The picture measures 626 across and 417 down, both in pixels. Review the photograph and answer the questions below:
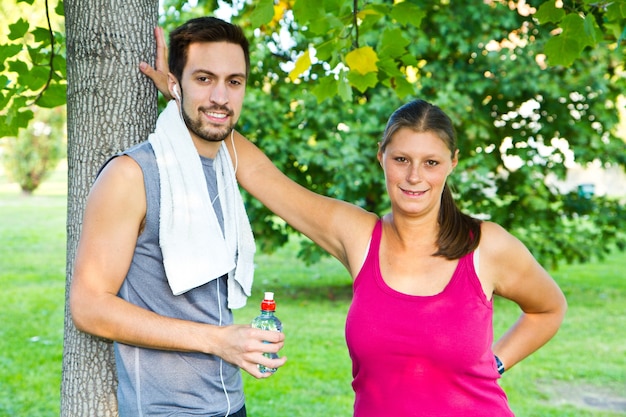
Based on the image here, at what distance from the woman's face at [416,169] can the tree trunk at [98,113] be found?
3.17 feet

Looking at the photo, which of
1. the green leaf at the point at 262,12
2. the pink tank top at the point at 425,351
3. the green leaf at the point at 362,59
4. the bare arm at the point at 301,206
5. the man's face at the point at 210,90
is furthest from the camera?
the green leaf at the point at 362,59

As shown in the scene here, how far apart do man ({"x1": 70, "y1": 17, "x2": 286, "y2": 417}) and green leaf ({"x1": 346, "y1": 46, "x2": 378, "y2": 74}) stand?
1.63m

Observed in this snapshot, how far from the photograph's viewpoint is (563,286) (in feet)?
41.8

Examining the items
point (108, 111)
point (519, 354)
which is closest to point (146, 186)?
point (108, 111)

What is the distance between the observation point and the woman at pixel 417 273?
2895mm

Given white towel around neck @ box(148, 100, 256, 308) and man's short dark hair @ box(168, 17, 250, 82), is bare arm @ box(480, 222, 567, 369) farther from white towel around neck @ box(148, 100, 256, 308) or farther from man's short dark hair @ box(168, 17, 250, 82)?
man's short dark hair @ box(168, 17, 250, 82)

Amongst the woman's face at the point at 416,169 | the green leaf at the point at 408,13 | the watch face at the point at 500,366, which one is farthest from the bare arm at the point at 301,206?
the green leaf at the point at 408,13

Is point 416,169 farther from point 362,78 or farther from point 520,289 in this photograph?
point 362,78

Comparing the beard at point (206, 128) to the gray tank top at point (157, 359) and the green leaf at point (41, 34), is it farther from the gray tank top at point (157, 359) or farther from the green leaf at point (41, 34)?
the green leaf at point (41, 34)

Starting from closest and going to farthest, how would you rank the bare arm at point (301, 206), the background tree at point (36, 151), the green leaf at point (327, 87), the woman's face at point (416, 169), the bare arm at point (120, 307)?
the bare arm at point (120, 307) → the woman's face at point (416, 169) → the bare arm at point (301, 206) → the green leaf at point (327, 87) → the background tree at point (36, 151)

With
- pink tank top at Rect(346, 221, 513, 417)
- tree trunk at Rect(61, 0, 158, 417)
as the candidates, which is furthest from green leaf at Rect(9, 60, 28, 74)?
pink tank top at Rect(346, 221, 513, 417)

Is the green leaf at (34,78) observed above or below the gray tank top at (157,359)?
above

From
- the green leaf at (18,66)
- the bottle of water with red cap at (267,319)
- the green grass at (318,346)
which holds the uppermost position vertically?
the green leaf at (18,66)

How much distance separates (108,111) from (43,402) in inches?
173
